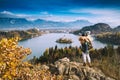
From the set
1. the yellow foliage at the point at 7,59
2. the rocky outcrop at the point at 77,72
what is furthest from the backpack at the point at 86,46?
the yellow foliage at the point at 7,59

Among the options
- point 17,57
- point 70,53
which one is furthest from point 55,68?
point 70,53

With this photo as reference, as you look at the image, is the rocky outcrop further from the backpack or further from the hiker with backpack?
the backpack

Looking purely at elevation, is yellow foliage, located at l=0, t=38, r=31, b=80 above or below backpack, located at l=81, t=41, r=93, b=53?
above

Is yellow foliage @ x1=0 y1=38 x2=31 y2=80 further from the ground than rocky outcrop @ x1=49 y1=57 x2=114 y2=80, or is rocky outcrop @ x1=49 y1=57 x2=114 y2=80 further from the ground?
yellow foliage @ x1=0 y1=38 x2=31 y2=80

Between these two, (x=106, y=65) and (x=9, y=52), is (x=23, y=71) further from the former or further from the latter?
(x=106, y=65)

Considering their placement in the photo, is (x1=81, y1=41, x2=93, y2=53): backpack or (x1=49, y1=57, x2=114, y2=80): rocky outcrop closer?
(x1=49, y1=57, x2=114, y2=80): rocky outcrop

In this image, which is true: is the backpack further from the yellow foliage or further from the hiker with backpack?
the yellow foliage

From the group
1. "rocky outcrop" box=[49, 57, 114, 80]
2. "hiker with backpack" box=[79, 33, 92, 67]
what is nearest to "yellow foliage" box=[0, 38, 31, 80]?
"rocky outcrop" box=[49, 57, 114, 80]

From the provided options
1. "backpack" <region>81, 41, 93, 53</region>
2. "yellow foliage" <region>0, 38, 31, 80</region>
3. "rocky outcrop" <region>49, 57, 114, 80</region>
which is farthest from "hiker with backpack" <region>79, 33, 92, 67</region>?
"yellow foliage" <region>0, 38, 31, 80</region>

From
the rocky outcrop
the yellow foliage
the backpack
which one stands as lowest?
the rocky outcrop

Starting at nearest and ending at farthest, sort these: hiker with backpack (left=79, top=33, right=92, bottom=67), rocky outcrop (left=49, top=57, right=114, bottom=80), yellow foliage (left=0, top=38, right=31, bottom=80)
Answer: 1. yellow foliage (left=0, top=38, right=31, bottom=80)
2. rocky outcrop (left=49, top=57, right=114, bottom=80)
3. hiker with backpack (left=79, top=33, right=92, bottom=67)

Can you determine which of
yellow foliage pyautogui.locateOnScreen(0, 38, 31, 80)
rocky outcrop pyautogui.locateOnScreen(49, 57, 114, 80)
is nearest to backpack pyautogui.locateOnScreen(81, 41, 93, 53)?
rocky outcrop pyautogui.locateOnScreen(49, 57, 114, 80)

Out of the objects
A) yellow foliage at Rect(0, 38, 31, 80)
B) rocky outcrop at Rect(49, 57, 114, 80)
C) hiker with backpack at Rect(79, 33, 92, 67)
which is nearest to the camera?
yellow foliage at Rect(0, 38, 31, 80)

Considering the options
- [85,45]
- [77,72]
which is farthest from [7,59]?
[85,45]
